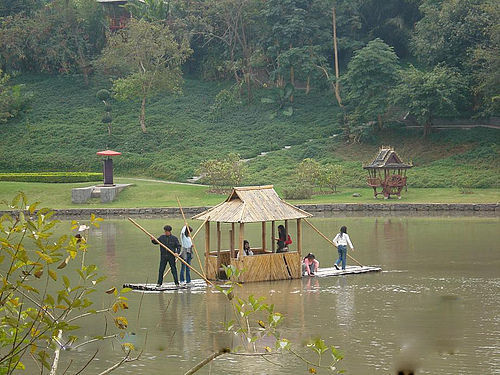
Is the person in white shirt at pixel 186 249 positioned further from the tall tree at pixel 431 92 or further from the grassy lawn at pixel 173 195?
the tall tree at pixel 431 92

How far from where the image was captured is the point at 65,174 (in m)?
54.8

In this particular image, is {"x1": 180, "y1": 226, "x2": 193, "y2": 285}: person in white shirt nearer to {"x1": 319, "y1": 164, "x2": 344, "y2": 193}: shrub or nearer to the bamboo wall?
the bamboo wall

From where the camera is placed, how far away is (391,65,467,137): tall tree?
53.8 metres

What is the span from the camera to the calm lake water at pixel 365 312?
50.2 ft

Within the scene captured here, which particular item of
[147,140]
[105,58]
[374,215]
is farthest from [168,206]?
[105,58]

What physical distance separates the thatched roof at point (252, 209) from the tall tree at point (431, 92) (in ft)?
103

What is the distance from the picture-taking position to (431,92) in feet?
177

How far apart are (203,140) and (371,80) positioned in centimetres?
1239

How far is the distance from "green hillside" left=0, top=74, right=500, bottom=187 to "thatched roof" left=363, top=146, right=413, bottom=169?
3192 millimetres

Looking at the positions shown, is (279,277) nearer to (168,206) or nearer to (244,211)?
(244,211)

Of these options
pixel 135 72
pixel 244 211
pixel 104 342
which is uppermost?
pixel 135 72

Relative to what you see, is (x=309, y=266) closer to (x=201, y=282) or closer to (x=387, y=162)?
(x=201, y=282)

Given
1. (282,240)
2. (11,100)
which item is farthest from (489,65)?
(11,100)

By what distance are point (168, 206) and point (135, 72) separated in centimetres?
2269
